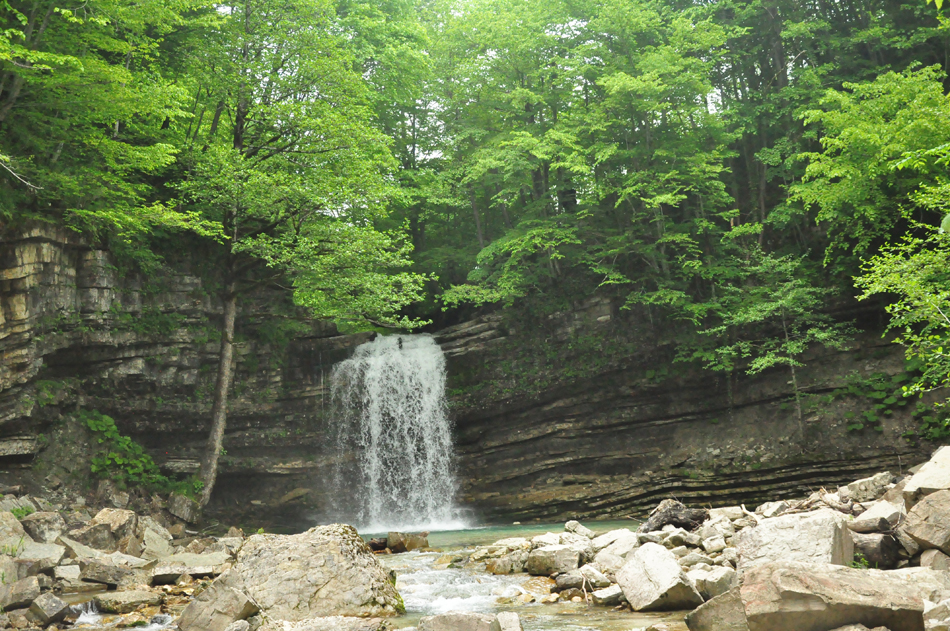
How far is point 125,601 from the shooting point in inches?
274

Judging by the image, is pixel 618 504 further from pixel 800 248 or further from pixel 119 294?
pixel 119 294

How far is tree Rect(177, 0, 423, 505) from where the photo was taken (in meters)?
15.1

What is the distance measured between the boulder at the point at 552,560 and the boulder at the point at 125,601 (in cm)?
453

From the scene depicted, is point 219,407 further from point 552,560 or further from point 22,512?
point 552,560

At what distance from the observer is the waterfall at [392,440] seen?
19125 mm

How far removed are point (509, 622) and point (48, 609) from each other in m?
4.75

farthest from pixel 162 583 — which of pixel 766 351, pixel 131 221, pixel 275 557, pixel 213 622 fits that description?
pixel 766 351

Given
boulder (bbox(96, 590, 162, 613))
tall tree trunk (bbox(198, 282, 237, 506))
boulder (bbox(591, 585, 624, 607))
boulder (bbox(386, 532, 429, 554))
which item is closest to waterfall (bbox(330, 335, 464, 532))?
tall tree trunk (bbox(198, 282, 237, 506))

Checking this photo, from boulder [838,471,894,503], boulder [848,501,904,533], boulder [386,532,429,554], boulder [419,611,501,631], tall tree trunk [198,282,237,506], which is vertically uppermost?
tall tree trunk [198,282,237,506]

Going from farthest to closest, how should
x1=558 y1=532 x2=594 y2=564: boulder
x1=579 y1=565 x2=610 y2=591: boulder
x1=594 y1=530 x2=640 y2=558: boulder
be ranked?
x1=558 y1=532 x2=594 y2=564: boulder
x1=594 y1=530 x2=640 y2=558: boulder
x1=579 y1=565 x2=610 y2=591: boulder

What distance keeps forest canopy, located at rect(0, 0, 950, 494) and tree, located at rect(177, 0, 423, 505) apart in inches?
3.1

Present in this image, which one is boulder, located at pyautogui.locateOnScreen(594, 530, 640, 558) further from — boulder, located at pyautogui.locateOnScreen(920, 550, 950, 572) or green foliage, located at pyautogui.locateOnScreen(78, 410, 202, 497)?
green foliage, located at pyautogui.locateOnScreen(78, 410, 202, 497)

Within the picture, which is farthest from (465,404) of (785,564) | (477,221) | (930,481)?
(785,564)

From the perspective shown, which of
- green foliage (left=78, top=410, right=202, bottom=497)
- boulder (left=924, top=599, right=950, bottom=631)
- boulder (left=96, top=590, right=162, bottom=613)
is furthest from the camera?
green foliage (left=78, top=410, right=202, bottom=497)
